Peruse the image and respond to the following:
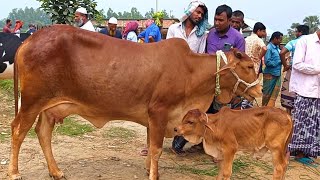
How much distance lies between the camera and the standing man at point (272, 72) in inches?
293

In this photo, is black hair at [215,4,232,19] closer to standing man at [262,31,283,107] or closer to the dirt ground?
the dirt ground

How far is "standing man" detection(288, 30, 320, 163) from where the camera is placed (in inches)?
192

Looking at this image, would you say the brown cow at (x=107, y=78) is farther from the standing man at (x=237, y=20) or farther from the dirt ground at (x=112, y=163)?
the standing man at (x=237, y=20)

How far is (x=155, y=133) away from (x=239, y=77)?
1058mm

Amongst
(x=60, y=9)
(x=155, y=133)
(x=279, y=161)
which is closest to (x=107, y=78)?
(x=155, y=133)

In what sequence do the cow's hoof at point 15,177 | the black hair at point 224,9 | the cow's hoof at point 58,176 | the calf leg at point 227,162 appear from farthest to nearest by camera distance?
the black hair at point 224,9, the cow's hoof at point 58,176, the cow's hoof at point 15,177, the calf leg at point 227,162

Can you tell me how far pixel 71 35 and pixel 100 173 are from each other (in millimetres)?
1561

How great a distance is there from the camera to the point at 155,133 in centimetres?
415

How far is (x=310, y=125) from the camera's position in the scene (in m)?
Answer: 5.07

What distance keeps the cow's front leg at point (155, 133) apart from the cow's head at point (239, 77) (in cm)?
77

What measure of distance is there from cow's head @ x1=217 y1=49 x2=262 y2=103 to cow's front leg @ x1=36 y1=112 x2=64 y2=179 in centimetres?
190

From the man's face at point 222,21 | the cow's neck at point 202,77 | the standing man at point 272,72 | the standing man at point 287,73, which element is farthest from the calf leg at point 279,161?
the standing man at point 272,72

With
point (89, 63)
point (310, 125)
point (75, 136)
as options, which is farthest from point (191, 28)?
point (75, 136)

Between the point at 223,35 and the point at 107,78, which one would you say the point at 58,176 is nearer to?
the point at 107,78
